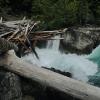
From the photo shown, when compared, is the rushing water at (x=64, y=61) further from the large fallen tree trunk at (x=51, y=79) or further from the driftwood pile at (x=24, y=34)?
the large fallen tree trunk at (x=51, y=79)

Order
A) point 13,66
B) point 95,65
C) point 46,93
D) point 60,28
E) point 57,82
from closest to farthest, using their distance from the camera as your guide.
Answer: point 57,82 < point 13,66 < point 46,93 < point 95,65 < point 60,28

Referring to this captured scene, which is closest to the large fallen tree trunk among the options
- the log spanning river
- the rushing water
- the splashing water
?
the log spanning river

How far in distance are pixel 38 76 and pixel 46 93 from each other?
4.93 feet

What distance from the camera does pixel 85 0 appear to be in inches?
620

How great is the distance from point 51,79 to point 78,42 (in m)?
8.98

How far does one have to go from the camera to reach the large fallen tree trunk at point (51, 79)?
12.6 ft

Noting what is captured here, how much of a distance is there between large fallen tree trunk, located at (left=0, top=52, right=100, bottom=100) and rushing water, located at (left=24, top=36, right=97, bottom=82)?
6327 mm

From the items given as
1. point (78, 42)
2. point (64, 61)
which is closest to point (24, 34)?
point (64, 61)

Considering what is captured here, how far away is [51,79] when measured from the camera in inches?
161

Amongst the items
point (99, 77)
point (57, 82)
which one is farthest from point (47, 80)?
point (99, 77)

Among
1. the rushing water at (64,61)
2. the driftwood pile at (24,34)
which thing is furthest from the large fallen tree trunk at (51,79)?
the rushing water at (64,61)

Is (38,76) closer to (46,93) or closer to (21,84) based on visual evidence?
(21,84)

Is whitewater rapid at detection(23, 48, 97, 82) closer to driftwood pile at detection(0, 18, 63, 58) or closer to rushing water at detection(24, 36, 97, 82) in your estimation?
rushing water at detection(24, 36, 97, 82)

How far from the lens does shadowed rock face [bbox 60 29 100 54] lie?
1284 cm
